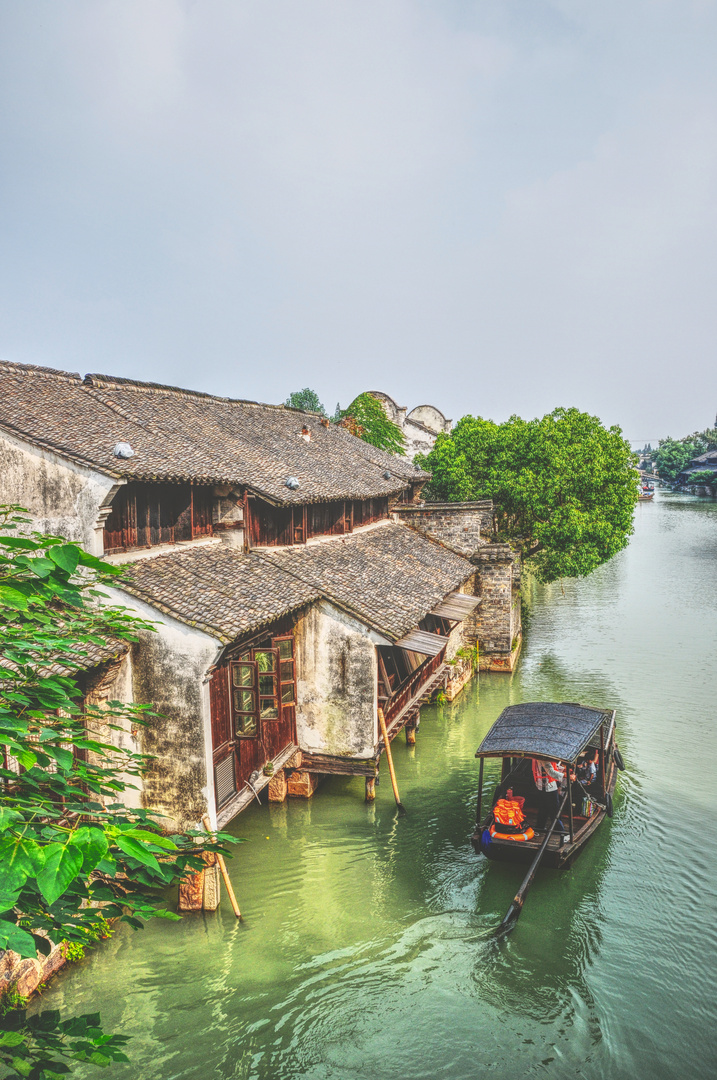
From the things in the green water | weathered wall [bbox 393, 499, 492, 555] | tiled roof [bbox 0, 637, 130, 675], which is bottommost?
the green water

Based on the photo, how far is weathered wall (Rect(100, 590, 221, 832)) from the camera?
9.16 m

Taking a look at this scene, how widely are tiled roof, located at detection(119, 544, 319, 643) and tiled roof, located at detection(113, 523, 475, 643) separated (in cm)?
1

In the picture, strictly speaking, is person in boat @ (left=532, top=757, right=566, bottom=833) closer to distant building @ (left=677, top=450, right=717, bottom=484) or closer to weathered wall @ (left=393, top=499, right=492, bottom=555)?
weathered wall @ (left=393, top=499, right=492, bottom=555)

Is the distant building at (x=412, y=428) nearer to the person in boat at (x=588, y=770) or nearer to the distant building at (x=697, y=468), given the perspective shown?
the person in boat at (x=588, y=770)

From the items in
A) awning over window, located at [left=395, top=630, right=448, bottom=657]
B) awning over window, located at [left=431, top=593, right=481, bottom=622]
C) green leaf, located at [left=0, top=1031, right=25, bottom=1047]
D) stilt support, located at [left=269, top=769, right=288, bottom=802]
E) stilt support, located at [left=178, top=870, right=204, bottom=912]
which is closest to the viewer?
green leaf, located at [left=0, top=1031, right=25, bottom=1047]

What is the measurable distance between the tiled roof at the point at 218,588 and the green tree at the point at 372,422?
26.5m

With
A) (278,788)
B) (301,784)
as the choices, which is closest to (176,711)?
(278,788)

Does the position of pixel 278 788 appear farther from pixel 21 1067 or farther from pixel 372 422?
pixel 372 422

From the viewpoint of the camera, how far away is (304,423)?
20.8 metres

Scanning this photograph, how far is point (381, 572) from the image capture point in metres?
15.2

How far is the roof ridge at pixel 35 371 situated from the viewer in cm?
1177

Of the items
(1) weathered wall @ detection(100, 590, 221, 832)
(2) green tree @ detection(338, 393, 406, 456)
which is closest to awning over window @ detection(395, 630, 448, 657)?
(1) weathered wall @ detection(100, 590, 221, 832)

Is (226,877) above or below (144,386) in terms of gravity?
below

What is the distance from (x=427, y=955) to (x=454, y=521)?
1308 centimetres
